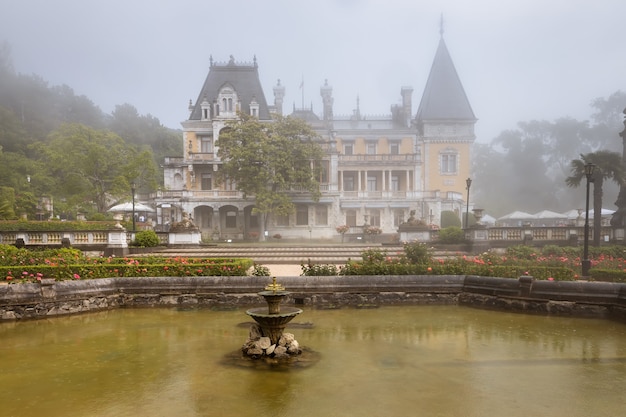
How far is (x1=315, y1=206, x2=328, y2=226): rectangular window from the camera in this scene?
161 feet

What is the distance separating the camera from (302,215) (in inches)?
1939

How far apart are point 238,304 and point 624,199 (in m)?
23.7

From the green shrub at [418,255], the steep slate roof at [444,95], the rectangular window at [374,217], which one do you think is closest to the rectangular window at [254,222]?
the rectangular window at [374,217]

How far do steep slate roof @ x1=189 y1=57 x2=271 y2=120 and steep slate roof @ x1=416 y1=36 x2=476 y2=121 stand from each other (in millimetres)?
20228

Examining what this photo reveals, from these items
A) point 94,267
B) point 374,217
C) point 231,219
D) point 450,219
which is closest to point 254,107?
point 231,219

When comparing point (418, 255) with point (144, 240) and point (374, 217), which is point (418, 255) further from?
point (374, 217)

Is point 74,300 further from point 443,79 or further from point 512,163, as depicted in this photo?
point 512,163

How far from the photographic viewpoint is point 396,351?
33.2ft

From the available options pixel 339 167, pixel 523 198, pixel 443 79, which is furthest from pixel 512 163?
pixel 339 167

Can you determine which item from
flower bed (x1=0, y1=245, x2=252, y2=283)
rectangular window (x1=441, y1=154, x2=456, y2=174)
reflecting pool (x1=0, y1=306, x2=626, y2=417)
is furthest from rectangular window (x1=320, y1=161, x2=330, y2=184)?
reflecting pool (x1=0, y1=306, x2=626, y2=417)

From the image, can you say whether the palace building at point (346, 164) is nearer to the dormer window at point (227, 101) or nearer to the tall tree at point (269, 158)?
the dormer window at point (227, 101)

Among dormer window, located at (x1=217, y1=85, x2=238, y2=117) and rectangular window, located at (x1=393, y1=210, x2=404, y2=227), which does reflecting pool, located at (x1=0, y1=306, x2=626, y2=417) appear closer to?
rectangular window, located at (x1=393, y1=210, x2=404, y2=227)

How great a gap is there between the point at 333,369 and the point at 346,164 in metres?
45.7

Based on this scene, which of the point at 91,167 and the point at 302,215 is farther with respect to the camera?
the point at 302,215
